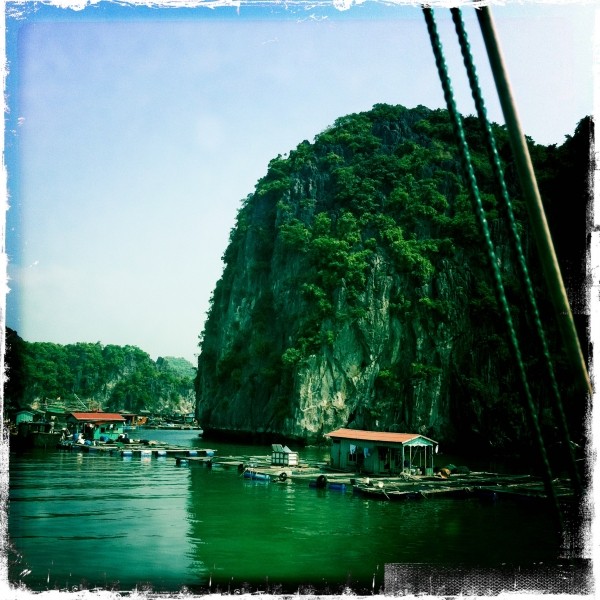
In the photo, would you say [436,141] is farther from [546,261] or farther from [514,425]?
[546,261]

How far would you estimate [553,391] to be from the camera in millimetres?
2555

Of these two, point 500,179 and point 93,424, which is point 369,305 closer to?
point 93,424

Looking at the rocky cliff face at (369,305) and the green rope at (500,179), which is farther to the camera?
the rocky cliff face at (369,305)

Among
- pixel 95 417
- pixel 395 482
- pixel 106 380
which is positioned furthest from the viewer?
pixel 106 380

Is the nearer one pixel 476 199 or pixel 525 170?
pixel 525 170

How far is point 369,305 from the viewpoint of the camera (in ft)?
194

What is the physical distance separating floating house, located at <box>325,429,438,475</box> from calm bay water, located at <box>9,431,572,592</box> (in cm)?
367

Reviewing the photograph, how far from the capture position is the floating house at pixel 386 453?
28.6 metres

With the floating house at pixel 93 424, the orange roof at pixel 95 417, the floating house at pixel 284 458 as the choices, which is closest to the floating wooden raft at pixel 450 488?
the floating house at pixel 284 458

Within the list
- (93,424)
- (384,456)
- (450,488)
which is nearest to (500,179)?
(450,488)

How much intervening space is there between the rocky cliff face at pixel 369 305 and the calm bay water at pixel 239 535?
28.9m

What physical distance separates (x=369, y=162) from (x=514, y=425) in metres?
32.1

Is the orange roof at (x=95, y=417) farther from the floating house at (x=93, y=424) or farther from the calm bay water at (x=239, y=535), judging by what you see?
the calm bay water at (x=239, y=535)

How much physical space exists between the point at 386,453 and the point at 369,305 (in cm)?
3048
